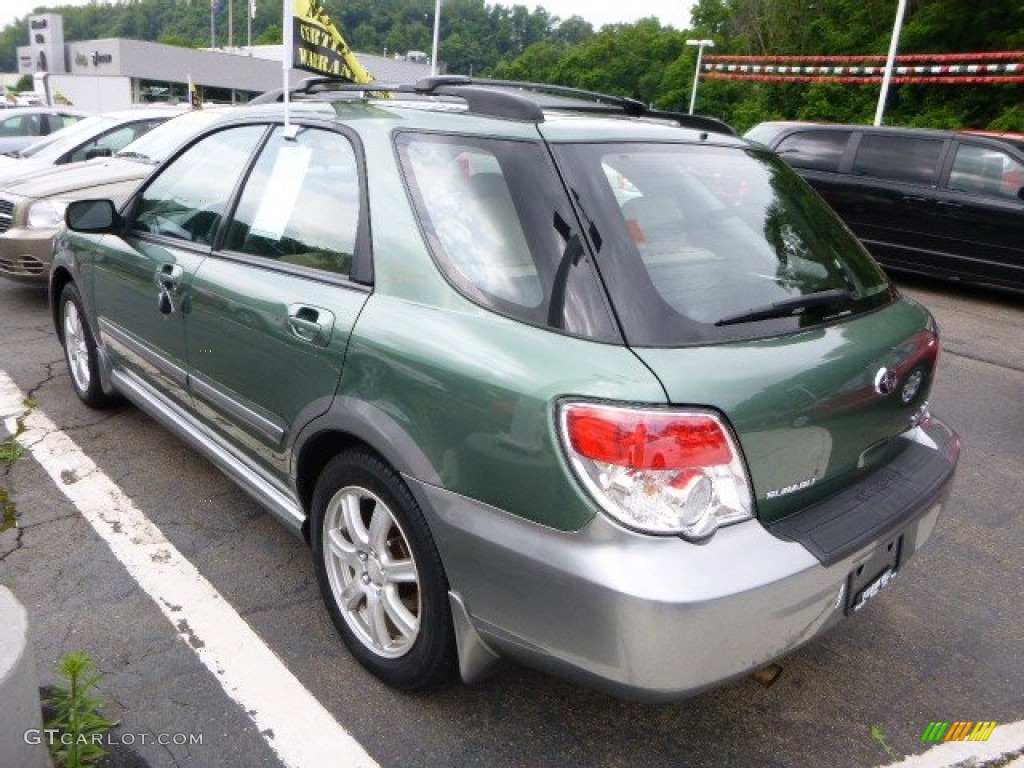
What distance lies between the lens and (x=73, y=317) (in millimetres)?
4375

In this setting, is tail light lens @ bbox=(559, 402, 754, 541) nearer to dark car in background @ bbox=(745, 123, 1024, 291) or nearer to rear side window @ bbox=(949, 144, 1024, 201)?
dark car in background @ bbox=(745, 123, 1024, 291)

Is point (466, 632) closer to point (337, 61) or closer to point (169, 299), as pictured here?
point (169, 299)

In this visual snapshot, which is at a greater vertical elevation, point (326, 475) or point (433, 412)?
point (433, 412)

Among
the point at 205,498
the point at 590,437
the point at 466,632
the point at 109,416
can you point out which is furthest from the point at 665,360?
the point at 109,416

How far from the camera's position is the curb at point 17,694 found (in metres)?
1.67

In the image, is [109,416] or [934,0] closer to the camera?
[109,416]

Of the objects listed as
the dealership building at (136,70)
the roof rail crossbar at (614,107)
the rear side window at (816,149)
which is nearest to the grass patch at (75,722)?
the roof rail crossbar at (614,107)

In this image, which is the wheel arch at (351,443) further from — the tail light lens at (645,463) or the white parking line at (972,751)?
the white parking line at (972,751)

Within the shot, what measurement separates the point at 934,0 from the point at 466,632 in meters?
31.7

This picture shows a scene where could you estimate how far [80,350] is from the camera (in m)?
4.39

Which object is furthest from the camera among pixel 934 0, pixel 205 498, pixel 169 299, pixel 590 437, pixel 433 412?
pixel 934 0

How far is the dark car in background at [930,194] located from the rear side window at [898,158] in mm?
10

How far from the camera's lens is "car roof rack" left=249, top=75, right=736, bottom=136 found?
232 cm

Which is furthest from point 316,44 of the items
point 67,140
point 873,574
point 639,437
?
point 67,140
